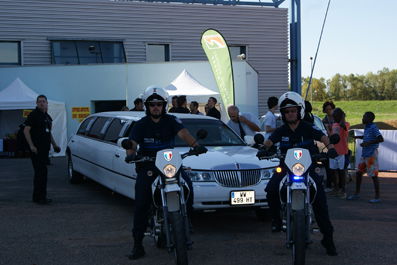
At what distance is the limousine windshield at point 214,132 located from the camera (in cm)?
855

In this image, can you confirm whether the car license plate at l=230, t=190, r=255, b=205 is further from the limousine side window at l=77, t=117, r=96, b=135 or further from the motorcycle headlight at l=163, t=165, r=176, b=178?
the limousine side window at l=77, t=117, r=96, b=135

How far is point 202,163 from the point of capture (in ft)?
23.8

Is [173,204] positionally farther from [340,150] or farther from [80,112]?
[80,112]

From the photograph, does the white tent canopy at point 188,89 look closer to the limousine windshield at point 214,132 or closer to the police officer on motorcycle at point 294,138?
the limousine windshield at point 214,132

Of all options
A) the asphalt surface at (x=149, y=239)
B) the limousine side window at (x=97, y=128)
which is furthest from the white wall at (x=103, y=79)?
the asphalt surface at (x=149, y=239)

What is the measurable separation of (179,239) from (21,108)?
49.7 feet

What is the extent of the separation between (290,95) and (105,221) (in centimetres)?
357

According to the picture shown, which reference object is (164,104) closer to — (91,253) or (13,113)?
(91,253)

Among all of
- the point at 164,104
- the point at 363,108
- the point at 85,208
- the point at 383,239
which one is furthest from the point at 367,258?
the point at 363,108

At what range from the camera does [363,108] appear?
A: 73938 millimetres

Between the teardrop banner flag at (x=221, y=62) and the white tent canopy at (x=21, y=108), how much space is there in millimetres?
6437

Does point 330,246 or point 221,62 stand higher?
point 221,62

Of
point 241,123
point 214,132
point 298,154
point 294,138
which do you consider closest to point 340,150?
point 241,123

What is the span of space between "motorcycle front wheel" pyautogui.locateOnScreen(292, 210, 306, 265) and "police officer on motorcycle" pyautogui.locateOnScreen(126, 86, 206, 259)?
3.71 ft
